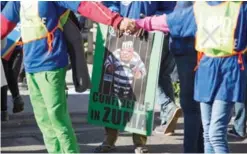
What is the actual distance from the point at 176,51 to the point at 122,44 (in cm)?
53

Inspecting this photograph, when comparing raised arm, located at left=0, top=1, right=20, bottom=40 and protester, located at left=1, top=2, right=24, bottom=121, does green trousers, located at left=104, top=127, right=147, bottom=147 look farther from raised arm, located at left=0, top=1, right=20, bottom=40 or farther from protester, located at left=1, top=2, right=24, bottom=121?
protester, located at left=1, top=2, right=24, bottom=121

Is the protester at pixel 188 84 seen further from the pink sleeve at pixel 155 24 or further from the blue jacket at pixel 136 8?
the blue jacket at pixel 136 8

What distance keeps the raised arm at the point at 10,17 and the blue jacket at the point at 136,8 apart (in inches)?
37.7

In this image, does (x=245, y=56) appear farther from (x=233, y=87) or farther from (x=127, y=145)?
(x=127, y=145)

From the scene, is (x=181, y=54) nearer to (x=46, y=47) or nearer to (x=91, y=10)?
(x=91, y=10)

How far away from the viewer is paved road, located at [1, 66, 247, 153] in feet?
20.0

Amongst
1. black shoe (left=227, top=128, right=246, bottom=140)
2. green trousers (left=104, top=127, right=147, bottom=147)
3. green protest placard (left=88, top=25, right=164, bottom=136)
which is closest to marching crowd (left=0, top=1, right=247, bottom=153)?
green protest placard (left=88, top=25, right=164, bottom=136)

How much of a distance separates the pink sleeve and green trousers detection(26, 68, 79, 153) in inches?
27.5

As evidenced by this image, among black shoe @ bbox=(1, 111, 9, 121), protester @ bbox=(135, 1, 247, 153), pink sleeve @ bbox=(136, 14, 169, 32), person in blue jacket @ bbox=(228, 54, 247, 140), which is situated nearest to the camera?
protester @ bbox=(135, 1, 247, 153)

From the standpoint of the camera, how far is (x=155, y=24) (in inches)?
189

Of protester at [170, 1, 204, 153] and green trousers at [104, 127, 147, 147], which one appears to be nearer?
protester at [170, 1, 204, 153]

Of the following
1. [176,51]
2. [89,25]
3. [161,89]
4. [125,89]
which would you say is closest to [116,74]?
[125,89]

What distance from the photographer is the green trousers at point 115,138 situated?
5.83 metres

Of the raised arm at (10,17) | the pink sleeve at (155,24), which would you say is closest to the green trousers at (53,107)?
the raised arm at (10,17)
